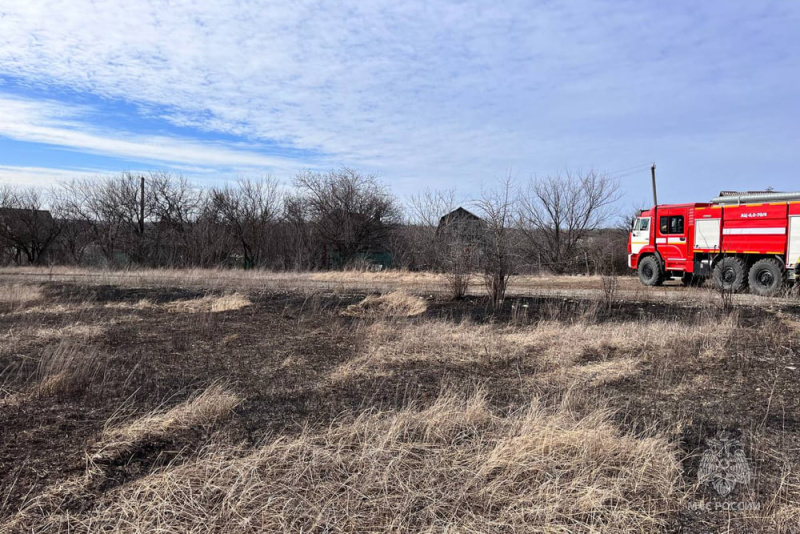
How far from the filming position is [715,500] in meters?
3.18

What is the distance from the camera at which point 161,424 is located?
4.11m

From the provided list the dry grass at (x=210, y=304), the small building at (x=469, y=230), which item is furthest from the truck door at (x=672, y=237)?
the dry grass at (x=210, y=304)

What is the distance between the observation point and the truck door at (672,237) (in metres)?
18.0

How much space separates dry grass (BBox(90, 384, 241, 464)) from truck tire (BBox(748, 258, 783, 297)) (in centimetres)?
1531

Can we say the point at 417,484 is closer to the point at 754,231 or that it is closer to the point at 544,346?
the point at 544,346

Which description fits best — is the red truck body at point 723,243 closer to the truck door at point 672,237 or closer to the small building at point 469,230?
the truck door at point 672,237

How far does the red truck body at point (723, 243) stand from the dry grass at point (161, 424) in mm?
13012

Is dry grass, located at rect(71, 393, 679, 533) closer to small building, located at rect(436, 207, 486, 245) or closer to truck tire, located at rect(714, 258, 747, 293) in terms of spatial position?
small building, located at rect(436, 207, 486, 245)

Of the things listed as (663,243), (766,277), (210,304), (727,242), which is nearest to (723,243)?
(727,242)

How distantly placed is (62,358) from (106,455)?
2.79 metres

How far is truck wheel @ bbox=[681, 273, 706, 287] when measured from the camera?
1853cm

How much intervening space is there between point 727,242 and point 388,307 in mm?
11380

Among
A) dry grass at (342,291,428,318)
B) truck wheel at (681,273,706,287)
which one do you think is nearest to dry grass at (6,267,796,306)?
truck wheel at (681,273,706,287)

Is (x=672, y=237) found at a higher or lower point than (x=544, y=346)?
higher
